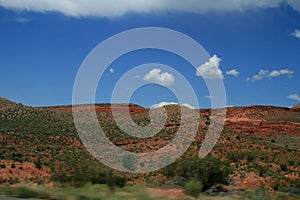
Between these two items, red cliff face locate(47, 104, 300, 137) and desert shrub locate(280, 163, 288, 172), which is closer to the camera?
desert shrub locate(280, 163, 288, 172)

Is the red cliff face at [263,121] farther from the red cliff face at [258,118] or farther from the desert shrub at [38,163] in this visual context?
the desert shrub at [38,163]

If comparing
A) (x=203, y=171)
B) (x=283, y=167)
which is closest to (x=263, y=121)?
(x=283, y=167)

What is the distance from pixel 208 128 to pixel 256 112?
5716 cm

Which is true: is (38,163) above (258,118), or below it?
below

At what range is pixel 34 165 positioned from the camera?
43406mm

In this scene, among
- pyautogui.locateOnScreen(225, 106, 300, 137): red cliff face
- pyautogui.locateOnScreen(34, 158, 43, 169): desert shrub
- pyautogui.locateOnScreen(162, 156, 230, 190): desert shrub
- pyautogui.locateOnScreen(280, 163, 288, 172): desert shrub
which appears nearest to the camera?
pyautogui.locateOnScreen(162, 156, 230, 190): desert shrub

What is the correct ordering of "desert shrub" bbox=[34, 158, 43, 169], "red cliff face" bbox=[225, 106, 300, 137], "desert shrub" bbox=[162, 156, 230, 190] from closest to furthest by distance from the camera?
"desert shrub" bbox=[162, 156, 230, 190]
"desert shrub" bbox=[34, 158, 43, 169]
"red cliff face" bbox=[225, 106, 300, 137]

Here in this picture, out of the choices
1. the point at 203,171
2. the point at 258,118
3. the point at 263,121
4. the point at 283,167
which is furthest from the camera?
the point at 258,118

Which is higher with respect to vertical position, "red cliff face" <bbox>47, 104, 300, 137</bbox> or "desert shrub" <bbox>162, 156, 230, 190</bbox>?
"red cliff face" <bbox>47, 104, 300, 137</bbox>

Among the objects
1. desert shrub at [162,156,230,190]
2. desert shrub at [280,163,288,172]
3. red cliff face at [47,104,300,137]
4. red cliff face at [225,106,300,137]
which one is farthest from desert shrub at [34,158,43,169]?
red cliff face at [225,106,300,137]

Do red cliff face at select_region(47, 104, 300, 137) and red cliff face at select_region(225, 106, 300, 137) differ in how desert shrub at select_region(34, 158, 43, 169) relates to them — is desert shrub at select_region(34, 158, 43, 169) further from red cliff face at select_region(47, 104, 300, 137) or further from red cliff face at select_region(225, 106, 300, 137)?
red cliff face at select_region(225, 106, 300, 137)

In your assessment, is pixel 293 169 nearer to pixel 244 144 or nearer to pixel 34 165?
pixel 244 144

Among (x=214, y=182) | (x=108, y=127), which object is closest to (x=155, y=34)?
(x=214, y=182)

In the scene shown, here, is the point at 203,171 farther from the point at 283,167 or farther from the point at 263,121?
the point at 263,121
